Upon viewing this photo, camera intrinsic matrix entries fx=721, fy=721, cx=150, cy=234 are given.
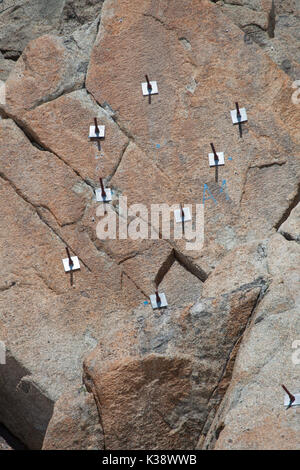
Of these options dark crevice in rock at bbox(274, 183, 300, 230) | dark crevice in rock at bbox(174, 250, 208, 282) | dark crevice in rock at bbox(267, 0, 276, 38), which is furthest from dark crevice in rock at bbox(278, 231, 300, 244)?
dark crevice in rock at bbox(267, 0, 276, 38)

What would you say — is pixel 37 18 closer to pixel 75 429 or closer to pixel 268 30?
pixel 268 30

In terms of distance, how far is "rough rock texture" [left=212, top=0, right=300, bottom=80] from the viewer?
7.57 meters

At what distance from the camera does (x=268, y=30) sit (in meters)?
7.69

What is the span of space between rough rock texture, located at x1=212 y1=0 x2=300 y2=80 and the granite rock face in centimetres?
32

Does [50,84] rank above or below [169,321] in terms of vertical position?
above

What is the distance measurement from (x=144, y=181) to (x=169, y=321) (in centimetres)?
163

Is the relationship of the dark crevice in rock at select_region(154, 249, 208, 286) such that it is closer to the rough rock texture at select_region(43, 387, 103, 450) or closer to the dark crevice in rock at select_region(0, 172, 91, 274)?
the dark crevice in rock at select_region(0, 172, 91, 274)

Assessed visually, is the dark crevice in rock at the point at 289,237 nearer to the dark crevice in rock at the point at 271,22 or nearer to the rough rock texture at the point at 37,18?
the dark crevice in rock at the point at 271,22

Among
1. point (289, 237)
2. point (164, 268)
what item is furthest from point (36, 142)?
point (289, 237)

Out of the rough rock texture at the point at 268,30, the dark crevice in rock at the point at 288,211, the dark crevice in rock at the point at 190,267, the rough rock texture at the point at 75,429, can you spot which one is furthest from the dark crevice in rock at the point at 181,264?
the rough rock texture at the point at 268,30

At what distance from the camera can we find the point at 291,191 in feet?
22.5

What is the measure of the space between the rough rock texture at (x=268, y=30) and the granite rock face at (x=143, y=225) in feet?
1.05
